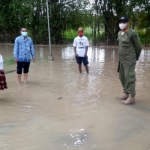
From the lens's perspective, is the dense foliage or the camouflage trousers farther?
the dense foliage

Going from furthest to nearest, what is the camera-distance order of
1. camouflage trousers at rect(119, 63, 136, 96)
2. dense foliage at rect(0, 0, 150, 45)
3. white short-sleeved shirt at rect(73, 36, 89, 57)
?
dense foliage at rect(0, 0, 150, 45) → white short-sleeved shirt at rect(73, 36, 89, 57) → camouflage trousers at rect(119, 63, 136, 96)

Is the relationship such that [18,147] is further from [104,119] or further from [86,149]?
[104,119]

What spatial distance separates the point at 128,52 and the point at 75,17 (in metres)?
17.2

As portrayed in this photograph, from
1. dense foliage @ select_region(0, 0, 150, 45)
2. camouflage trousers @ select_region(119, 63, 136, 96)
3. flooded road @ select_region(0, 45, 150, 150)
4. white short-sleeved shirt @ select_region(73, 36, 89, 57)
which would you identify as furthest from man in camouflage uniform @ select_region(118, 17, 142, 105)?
dense foliage @ select_region(0, 0, 150, 45)

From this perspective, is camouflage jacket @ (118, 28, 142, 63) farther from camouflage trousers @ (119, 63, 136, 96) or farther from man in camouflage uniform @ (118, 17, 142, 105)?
camouflage trousers @ (119, 63, 136, 96)

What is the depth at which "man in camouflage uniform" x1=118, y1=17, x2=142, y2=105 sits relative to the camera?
5148 millimetres

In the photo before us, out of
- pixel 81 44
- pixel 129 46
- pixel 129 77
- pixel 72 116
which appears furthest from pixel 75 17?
pixel 72 116

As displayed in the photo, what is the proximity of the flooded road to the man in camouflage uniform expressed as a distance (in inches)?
14.5

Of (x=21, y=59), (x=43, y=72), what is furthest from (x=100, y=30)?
(x=21, y=59)

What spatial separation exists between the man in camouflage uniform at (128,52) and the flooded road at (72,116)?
369mm

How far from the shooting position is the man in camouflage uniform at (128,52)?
5.15 meters

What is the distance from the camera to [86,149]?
346 cm

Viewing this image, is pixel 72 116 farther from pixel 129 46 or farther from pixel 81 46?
pixel 81 46

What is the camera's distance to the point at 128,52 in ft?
17.2
